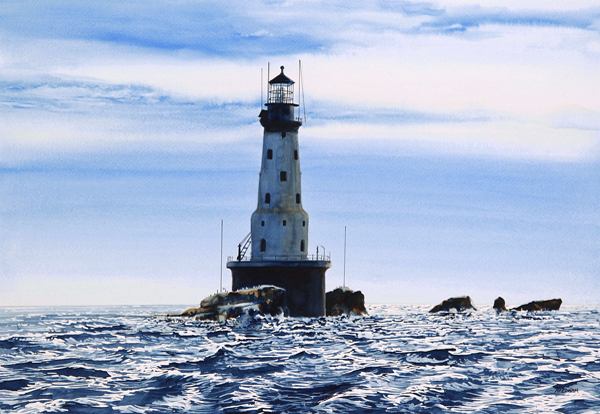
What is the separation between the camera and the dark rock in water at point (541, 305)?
84.6 m

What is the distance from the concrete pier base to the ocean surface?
43.3ft

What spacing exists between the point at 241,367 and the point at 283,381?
3.51 meters

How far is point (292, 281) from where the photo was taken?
50344mm

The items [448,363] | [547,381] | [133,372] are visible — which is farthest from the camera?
[448,363]

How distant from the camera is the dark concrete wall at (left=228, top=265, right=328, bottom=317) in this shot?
50312 mm

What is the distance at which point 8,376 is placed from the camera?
73.9 ft

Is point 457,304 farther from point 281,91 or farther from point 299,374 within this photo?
point 299,374

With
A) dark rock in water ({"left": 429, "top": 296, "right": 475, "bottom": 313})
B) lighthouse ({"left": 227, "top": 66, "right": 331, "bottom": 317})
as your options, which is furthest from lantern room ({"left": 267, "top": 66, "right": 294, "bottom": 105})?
dark rock in water ({"left": 429, "top": 296, "right": 475, "bottom": 313})

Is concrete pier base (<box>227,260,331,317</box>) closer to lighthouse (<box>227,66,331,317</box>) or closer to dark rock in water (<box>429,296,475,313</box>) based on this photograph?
lighthouse (<box>227,66,331,317</box>)

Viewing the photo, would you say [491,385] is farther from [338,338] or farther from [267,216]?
[267,216]

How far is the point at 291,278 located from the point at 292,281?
0.21 meters

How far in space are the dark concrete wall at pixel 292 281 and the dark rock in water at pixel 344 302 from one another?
7.81 m

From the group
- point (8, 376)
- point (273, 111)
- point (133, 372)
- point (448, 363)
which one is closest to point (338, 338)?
point (448, 363)

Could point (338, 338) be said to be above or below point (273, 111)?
below
